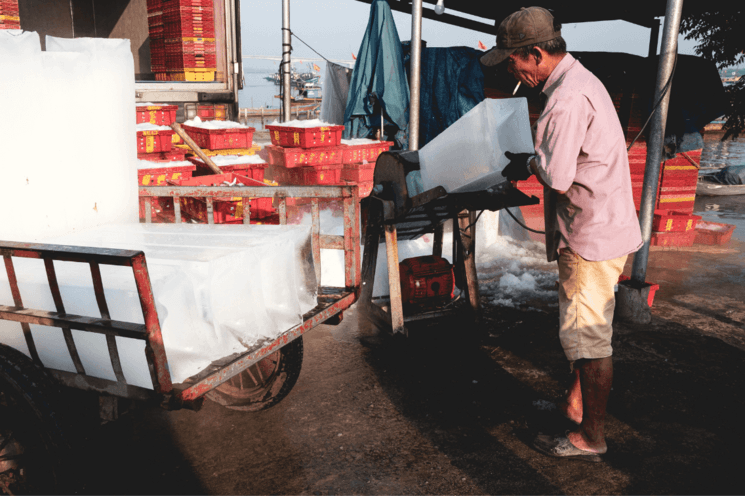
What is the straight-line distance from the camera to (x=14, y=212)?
8.19ft

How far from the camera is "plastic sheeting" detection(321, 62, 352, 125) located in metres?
10.0

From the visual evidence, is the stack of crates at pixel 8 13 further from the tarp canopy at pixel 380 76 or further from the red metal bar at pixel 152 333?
the red metal bar at pixel 152 333

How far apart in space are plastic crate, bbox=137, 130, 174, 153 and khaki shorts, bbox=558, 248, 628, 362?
491cm

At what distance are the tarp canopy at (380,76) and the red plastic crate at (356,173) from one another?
93cm

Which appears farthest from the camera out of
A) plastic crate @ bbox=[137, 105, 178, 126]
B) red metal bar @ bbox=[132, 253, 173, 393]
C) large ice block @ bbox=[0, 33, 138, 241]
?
plastic crate @ bbox=[137, 105, 178, 126]

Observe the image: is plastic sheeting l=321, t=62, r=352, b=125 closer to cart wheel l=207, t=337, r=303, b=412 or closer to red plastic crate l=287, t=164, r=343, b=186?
red plastic crate l=287, t=164, r=343, b=186

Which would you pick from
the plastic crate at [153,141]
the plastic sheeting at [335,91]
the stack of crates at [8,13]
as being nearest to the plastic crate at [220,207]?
the plastic crate at [153,141]

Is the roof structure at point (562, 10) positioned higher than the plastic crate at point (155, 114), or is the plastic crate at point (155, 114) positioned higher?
the roof structure at point (562, 10)

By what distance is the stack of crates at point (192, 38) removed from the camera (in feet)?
27.1

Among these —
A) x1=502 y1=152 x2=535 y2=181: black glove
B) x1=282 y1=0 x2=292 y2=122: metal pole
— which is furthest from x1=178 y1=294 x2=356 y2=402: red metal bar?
x1=282 y1=0 x2=292 y2=122: metal pole

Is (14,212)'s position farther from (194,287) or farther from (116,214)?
(194,287)

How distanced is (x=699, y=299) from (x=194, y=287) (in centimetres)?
525

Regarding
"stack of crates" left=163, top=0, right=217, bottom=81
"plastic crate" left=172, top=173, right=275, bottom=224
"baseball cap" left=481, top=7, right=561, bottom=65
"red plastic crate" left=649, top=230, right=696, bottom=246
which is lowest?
"red plastic crate" left=649, top=230, right=696, bottom=246

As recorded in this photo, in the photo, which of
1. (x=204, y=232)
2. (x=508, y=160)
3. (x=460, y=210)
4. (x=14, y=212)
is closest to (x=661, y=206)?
(x=460, y=210)
